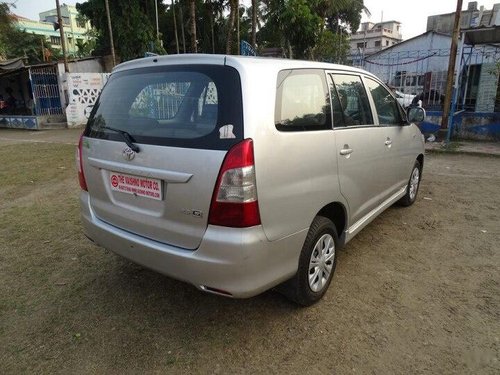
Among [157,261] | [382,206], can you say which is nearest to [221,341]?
[157,261]

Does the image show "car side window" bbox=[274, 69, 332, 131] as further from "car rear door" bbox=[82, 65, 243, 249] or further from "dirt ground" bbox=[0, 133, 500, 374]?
"dirt ground" bbox=[0, 133, 500, 374]

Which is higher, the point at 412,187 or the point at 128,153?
the point at 128,153

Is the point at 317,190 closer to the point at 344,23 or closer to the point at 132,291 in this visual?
the point at 132,291

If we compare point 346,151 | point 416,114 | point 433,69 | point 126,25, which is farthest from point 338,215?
point 433,69

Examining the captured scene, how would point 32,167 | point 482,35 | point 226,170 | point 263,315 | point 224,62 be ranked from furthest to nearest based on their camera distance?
1. point 482,35
2. point 32,167
3. point 263,315
4. point 224,62
5. point 226,170

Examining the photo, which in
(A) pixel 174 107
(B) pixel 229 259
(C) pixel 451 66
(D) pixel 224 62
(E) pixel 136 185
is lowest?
(B) pixel 229 259

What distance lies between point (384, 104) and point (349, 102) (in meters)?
0.94

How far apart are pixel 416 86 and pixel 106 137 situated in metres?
20.1

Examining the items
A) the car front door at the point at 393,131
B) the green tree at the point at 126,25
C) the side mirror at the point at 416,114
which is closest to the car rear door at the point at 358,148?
the car front door at the point at 393,131

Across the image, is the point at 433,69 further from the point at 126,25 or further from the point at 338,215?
the point at 338,215

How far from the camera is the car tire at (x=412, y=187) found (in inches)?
196

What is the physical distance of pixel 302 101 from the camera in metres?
2.64

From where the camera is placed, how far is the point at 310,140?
2.59m

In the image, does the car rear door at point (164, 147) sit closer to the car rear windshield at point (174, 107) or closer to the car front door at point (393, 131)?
the car rear windshield at point (174, 107)
